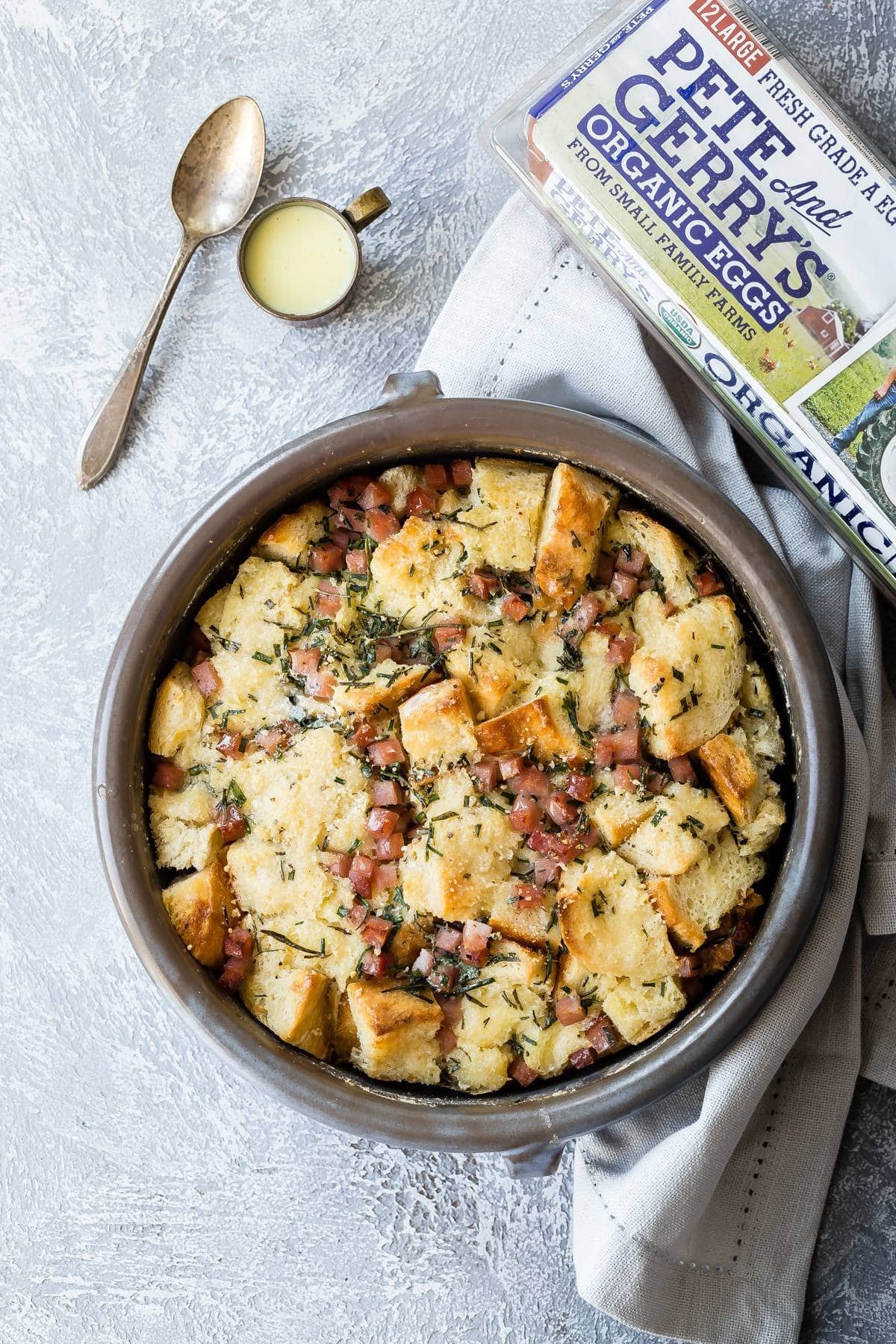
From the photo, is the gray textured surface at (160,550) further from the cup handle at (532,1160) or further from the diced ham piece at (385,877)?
the diced ham piece at (385,877)

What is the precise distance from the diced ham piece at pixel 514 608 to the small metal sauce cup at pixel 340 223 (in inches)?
43.5

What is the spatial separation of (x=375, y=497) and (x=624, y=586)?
0.68 m

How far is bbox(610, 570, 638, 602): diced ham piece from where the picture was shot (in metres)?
2.82

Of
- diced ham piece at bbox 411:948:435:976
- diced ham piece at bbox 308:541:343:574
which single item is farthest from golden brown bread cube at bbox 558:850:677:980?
diced ham piece at bbox 308:541:343:574

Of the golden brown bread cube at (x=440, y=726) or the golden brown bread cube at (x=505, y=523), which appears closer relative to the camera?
the golden brown bread cube at (x=440, y=726)

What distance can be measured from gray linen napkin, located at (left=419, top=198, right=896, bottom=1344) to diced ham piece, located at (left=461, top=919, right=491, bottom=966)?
2.56 ft

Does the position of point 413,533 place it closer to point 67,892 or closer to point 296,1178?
point 67,892

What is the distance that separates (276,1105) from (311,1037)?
775 millimetres

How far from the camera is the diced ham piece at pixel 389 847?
272 centimetres

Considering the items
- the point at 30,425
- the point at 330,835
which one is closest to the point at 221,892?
the point at 330,835

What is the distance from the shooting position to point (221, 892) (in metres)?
2.78

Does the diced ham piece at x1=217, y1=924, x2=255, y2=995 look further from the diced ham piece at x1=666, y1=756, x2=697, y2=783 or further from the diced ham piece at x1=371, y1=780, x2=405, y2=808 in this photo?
the diced ham piece at x1=666, y1=756, x2=697, y2=783

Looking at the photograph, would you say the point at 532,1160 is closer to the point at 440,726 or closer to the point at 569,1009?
the point at 569,1009

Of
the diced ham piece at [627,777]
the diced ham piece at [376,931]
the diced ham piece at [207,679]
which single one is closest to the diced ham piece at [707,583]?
the diced ham piece at [627,777]
